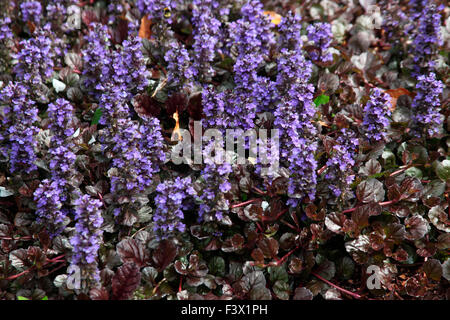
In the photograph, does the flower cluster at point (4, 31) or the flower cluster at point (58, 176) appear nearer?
the flower cluster at point (58, 176)

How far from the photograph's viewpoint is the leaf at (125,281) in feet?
12.3

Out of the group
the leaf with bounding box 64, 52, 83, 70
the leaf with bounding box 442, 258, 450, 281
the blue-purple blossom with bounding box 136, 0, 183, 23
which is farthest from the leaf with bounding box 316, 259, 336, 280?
the leaf with bounding box 64, 52, 83, 70

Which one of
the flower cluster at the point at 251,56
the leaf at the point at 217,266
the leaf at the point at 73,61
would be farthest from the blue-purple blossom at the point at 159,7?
the leaf at the point at 217,266

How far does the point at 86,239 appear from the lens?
144 inches

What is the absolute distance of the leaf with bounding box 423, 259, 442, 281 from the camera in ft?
13.3

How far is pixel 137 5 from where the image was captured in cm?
602

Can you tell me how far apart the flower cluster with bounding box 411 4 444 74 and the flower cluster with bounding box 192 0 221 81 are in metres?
2.34

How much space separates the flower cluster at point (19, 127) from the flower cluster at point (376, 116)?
3.11 m

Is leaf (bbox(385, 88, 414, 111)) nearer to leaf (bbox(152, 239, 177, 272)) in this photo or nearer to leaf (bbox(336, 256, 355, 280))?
leaf (bbox(336, 256, 355, 280))

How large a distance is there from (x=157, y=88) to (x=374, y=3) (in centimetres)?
346

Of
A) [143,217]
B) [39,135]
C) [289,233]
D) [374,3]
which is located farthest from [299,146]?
[374,3]

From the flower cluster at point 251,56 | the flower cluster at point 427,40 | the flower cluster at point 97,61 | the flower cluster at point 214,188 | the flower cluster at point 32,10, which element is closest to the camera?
the flower cluster at point 214,188

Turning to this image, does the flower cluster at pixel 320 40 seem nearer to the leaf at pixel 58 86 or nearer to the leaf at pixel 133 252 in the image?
the leaf at pixel 58 86

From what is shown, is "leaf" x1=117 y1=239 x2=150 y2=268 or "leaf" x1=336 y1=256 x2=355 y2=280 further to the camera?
"leaf" x1=336 y1=256 x2=355 y2=280
